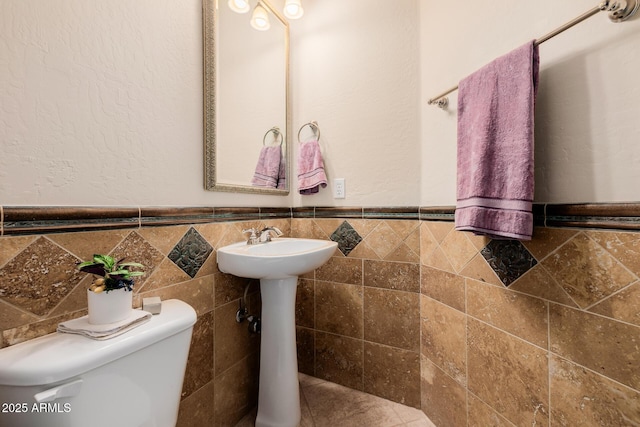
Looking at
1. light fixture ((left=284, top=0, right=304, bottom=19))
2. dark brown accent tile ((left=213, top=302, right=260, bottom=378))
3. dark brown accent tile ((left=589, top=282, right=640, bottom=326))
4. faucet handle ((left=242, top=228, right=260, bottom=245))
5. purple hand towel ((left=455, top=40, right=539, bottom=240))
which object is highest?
light fixture ((left=284, top=0, right=304, bottom=19))

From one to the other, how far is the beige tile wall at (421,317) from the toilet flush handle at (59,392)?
0.22m

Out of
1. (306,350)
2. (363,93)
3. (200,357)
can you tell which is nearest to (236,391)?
(200,357)

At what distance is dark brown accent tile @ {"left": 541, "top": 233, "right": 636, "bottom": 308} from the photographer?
0.66m

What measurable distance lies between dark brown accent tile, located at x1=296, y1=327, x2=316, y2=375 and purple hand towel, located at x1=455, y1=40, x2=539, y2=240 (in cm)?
111

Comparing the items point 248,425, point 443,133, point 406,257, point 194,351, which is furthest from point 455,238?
point 248,425

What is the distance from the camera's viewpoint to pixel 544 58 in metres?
0.83

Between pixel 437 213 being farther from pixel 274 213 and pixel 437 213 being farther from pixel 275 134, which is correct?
pixel 275 134

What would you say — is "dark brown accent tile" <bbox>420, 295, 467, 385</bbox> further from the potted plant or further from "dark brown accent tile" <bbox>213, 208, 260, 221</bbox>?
the potted plant

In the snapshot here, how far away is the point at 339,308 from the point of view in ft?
4.80

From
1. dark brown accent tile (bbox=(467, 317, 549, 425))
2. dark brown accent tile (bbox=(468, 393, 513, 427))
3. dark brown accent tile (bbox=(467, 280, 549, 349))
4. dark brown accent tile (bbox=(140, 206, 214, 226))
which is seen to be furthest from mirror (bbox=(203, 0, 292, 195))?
dark brown accent tile (bbox=(468, 393, 513, 427))

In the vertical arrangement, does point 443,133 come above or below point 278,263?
above

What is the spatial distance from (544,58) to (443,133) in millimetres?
419

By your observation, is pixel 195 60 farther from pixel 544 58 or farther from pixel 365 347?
pixel 365 347

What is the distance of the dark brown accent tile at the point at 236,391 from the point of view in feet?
3.68
